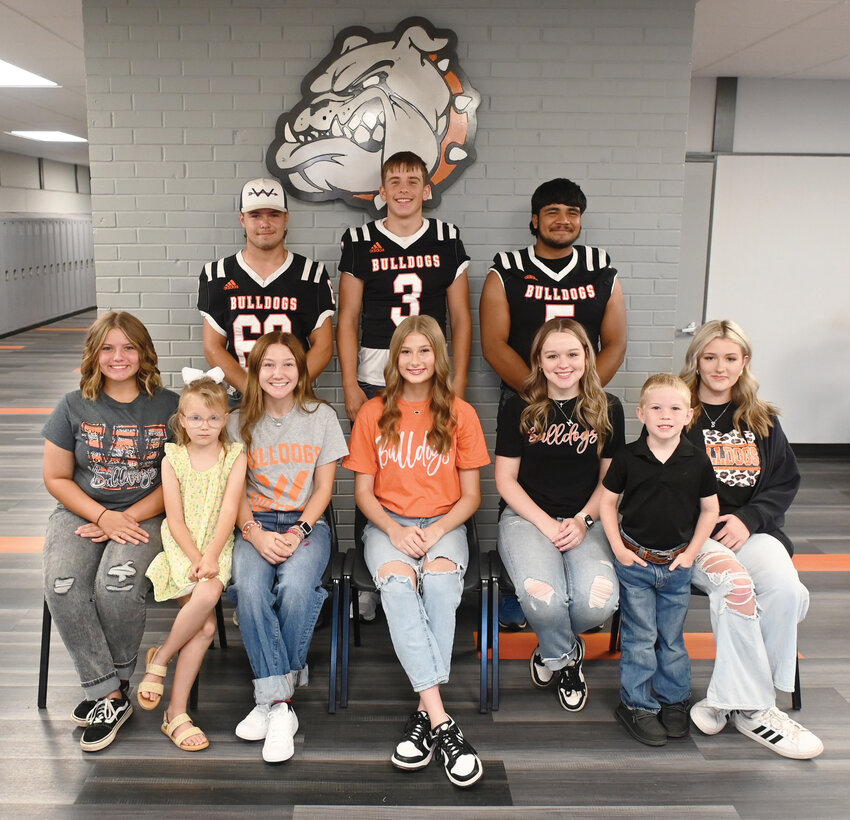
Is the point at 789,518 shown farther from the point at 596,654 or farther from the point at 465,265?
the point at 465,265

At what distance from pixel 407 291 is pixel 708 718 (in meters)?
1.92

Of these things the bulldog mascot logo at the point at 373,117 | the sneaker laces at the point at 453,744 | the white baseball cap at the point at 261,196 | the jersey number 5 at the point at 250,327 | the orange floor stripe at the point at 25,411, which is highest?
the bulldog mascot logo at the point at 373,117

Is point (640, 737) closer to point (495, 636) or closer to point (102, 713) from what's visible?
point (495, 636)

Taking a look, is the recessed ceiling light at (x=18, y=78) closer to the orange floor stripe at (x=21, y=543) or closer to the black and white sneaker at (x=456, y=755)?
the orange floor stripe at (x=21, y=543)

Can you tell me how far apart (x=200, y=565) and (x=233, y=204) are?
1758 millimetres

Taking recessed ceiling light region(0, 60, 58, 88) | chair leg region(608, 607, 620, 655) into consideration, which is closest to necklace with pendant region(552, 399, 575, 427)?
chair leg region(608, 607, 620, 655)

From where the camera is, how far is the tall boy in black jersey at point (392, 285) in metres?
3.34

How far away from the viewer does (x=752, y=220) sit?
18.7 ft

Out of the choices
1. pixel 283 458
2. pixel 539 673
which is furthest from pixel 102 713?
pixel 539 673


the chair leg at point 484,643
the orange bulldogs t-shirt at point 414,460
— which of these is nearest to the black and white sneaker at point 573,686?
the chair leg at point 484,643

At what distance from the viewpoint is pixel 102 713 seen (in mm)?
2604

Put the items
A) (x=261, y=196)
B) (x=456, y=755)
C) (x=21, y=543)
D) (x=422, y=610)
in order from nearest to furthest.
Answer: (x=456, y=755)
(x=422, y=610)
(x=261, y=196)
(x=21, y=543)

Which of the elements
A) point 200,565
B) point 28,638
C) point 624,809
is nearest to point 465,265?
point 200,565

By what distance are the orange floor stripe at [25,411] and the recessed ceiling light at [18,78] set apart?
8.78 feet
